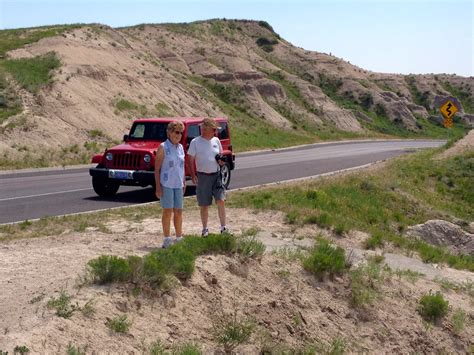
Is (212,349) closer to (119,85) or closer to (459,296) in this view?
(459,296)

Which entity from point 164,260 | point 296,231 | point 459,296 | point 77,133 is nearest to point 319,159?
point 77,133

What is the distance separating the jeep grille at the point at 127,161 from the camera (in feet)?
55.3

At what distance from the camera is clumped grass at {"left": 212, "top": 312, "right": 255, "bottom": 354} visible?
7180mm

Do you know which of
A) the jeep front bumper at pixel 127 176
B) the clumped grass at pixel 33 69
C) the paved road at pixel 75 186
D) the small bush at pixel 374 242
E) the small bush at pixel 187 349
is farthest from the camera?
the clumped grass at pixel 33 69

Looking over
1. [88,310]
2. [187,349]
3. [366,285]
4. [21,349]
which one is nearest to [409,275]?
[366,285]

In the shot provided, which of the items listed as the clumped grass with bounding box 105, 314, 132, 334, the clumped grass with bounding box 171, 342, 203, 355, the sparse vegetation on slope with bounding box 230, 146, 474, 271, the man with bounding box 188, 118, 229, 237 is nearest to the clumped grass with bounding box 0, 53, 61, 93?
the sparse vegetation on slope with bounding box 230, 146, 474, 271

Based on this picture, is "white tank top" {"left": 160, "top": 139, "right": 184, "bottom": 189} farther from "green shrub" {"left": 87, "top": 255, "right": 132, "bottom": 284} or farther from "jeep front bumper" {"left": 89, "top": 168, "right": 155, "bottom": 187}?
"jeep front bumper" {"left": 89, "top": 168, "right": 155, "bottom": 187}

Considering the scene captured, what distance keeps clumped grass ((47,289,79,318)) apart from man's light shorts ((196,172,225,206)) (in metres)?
3.53

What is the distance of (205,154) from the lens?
31.9ft

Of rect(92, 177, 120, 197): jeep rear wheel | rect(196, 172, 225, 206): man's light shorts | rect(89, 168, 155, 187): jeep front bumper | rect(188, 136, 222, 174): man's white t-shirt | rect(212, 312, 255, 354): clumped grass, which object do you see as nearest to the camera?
rect(212, 312, 255, 354): clumped grass

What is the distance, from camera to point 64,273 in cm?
765

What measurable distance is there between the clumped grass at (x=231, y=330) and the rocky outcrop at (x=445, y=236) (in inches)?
344

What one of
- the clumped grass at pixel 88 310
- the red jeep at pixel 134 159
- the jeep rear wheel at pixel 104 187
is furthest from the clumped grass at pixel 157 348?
the jeep rear wheel at pixel 104 187

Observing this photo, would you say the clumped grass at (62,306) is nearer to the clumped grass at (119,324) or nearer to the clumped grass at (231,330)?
the clumped grass at (119,324)
